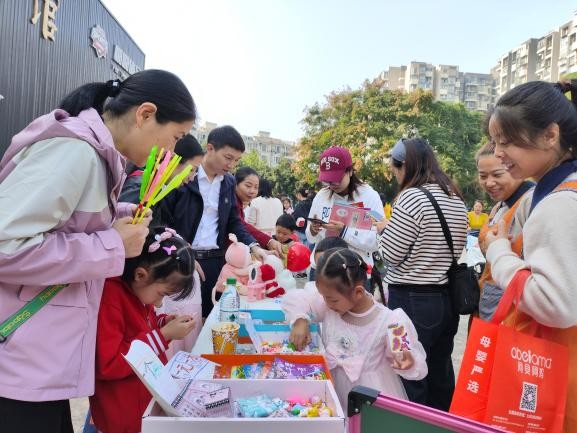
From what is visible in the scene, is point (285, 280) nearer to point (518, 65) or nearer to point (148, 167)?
point (148, 167)

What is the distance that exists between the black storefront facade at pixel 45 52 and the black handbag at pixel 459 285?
6.48 meters

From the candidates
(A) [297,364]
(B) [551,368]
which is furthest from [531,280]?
(A) [297,364]

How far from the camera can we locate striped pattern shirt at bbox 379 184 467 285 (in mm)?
2078

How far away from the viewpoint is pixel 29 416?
1.08m

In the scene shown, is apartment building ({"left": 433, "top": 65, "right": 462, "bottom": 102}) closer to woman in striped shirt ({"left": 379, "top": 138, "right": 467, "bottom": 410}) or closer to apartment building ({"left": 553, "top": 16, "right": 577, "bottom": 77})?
apartment building ({"left": 553, "top": 16, "right": 577, "bottom": 77})

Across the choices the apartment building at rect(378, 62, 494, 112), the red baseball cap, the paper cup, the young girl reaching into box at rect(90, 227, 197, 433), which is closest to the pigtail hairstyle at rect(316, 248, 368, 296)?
the paper cup

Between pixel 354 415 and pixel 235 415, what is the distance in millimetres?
502

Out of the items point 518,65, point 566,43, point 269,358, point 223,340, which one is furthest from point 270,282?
point 518,65

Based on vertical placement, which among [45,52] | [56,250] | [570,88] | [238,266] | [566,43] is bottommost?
[238,266]

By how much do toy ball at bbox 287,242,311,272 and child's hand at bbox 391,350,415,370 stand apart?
1.33 meters

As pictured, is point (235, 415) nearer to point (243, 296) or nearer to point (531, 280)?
point (531, 280)

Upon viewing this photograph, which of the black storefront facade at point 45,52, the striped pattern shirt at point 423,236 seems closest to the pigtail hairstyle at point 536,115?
the striped pattern shirt at point 423,236

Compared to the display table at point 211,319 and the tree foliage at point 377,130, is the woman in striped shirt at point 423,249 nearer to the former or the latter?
the display table at point 211,319

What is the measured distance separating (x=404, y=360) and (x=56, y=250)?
126 centimetres
